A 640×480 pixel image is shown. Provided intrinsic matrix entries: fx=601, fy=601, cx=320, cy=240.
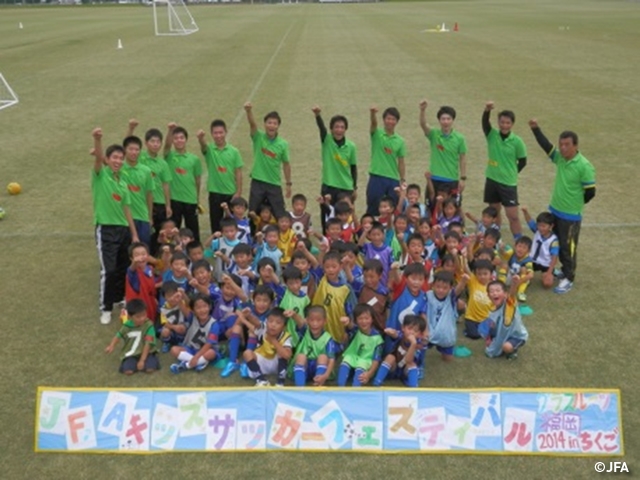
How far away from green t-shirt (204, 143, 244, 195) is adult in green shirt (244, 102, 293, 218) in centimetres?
32

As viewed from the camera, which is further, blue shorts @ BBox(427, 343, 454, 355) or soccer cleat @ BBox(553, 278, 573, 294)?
soccer cleat @ BBox(553, 278, 573, 294)

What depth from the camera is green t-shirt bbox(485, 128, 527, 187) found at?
300 inches

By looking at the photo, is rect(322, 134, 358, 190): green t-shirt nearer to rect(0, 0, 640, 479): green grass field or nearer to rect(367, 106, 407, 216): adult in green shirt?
rect(367, 106, 407, 216): adult in green shirt

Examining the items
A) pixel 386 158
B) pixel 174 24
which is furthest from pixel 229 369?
pixel 174 24

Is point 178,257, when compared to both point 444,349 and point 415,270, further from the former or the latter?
point 444,349

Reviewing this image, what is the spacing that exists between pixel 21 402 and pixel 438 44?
2850 centimetres

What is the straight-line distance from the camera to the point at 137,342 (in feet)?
18.2

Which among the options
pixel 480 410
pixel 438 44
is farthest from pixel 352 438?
pixel 438 44

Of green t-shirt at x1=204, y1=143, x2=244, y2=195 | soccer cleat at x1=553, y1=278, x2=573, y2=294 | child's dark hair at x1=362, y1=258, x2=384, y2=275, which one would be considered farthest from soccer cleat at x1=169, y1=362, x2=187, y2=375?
soccer cleat at x1=553, y1=278, x2=573, y2=294

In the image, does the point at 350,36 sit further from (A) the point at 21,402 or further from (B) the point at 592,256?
(A) the point at 21,402

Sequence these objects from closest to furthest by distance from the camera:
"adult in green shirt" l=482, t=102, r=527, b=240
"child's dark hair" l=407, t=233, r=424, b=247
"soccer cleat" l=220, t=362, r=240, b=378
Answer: "soccer cleat" l=220, t=362, r=240, b=378 → "child's dark hair" l=407, t=233, r=424, b=247 → "adult in green shirt" l=482, t=102, r=527, b=240

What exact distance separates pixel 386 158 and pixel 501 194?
1.59 m

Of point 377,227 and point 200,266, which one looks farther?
point 377,227

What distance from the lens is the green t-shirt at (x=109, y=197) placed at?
6270 millimetres
